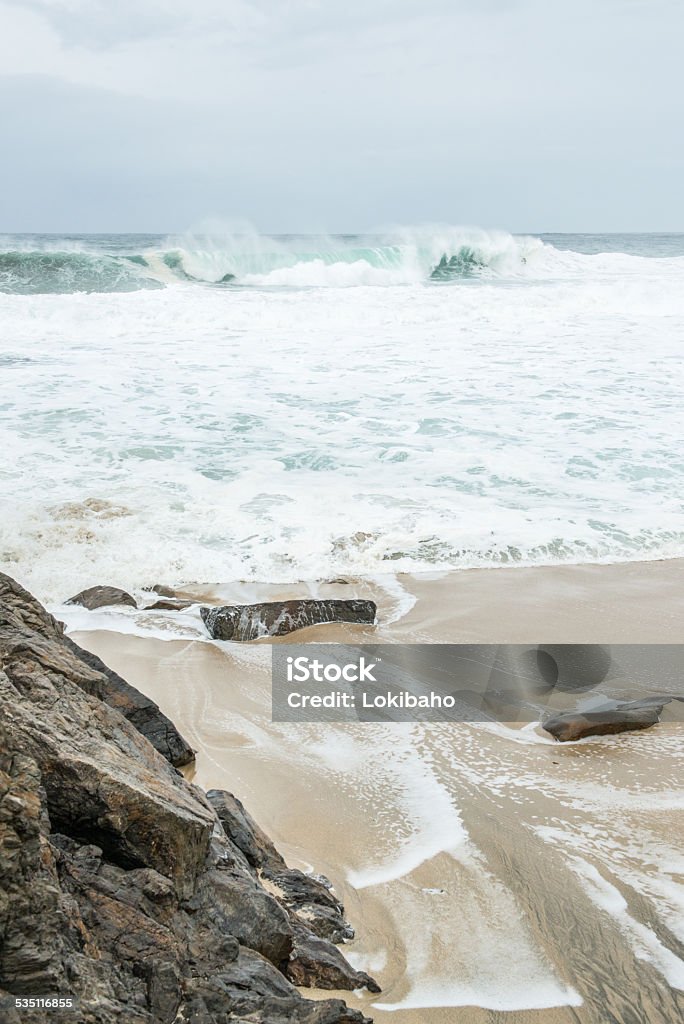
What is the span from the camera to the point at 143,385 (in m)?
11.4

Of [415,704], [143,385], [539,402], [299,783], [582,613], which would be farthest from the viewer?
[143,385]

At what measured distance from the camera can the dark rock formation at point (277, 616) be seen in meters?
4.70

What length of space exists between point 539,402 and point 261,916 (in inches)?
362

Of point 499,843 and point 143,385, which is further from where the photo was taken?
point 143,385

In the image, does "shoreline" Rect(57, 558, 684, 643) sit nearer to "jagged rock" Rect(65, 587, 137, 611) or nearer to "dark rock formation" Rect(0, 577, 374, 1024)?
"jagged rock" Rect(65, 587, 137, 611)

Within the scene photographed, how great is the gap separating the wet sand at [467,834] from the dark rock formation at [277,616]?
0.08 meters

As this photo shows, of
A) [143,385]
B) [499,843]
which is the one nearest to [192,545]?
[499,843]

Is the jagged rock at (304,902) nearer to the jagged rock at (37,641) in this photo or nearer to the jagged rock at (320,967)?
the jagged rock at (320,967)

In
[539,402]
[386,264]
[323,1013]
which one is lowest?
[323,1013]

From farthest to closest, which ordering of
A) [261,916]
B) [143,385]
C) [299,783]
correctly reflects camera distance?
[143,385]
[299,783]
[261,916]

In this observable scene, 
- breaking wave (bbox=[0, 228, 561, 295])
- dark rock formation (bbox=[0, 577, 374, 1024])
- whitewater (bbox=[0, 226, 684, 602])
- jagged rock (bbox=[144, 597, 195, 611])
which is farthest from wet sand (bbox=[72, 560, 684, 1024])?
breaking wave (bbox=[0, 228, 561, 295])

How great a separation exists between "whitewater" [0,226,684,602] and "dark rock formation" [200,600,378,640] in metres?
0.92

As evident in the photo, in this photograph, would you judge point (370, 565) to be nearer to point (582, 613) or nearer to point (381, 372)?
point (582, 613)

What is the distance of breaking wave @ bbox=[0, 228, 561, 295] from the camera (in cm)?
2342
